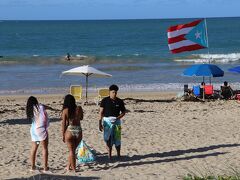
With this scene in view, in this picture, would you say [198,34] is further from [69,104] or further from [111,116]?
[69,104]

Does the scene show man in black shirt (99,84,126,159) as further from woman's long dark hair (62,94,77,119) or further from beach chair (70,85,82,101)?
beach chair (70,85,82,101)

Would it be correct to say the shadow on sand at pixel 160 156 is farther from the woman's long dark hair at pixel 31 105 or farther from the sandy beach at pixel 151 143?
the woman's long dark hair at pixel 31 105

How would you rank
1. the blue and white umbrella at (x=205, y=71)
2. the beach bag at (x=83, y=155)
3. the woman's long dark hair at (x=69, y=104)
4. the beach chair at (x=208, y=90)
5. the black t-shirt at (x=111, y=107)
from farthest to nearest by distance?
1. the beach chair at (x=208, y=90)
2. the blue and white umbrella at (x=205, y=71)
3. the beach bag at (x=83, y=155)
4. the black t-shirt at (x=111, y=107)
5. the woman's long dark hair at (x=69, y=104)

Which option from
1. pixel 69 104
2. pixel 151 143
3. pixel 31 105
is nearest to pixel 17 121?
pixel 151 143

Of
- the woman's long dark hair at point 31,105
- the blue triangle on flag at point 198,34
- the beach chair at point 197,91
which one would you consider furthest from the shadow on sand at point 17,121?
the beach chair at point 197,91

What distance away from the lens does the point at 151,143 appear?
36.0ft

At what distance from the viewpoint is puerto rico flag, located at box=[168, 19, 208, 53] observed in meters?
16.7

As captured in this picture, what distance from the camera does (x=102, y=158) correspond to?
9531 mm

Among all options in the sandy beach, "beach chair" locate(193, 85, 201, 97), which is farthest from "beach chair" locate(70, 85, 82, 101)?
"beach chair" locate(193, 85, 201, 97)

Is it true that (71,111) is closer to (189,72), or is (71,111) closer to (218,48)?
(189,72)

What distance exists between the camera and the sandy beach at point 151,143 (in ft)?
28.3

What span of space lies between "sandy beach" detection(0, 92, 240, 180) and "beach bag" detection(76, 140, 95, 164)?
0.13 meters

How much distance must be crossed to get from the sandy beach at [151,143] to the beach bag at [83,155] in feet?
0.44

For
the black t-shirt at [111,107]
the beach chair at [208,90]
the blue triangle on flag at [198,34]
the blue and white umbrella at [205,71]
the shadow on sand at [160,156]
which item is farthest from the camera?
the beach chair at [208,90]
